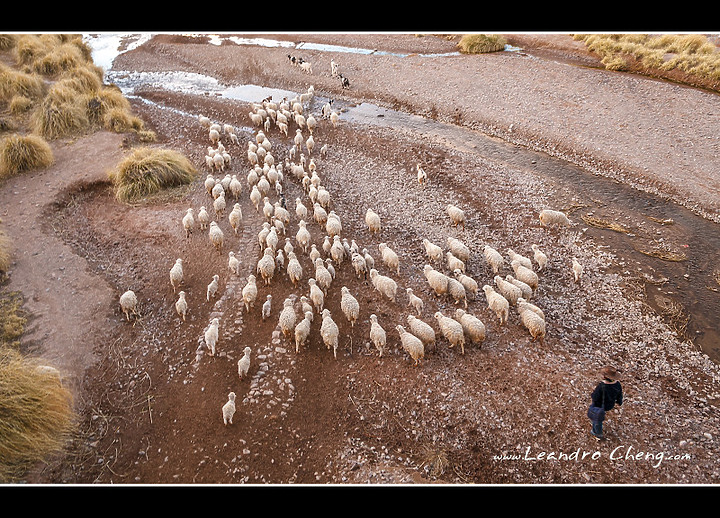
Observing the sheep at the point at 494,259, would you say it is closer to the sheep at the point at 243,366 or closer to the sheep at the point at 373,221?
the sheep at the point at 373,221

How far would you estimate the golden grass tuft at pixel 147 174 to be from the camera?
1377 cm

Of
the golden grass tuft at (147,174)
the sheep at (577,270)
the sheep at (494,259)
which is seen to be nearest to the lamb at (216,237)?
the golden grass tuft at (147,174)

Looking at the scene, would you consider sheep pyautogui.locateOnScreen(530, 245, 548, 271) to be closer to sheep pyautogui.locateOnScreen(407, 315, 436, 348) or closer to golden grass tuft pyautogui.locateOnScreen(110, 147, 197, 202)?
sheep pyautogui.locateOnScreen(407, 315, 436, 348)

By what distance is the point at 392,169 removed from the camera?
620 inches

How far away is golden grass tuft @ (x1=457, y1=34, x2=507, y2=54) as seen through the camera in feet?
83.7

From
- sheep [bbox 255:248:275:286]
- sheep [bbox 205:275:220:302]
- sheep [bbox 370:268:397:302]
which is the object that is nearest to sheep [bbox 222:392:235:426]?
sheep [bbox 205:275:220:302]

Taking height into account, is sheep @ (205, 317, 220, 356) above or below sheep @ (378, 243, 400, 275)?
below

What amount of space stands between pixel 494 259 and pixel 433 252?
1.51 meters

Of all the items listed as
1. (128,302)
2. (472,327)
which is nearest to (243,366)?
(128,302)

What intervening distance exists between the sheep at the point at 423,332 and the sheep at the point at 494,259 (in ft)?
9.52

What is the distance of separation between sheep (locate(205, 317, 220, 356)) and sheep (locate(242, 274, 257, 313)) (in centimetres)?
94

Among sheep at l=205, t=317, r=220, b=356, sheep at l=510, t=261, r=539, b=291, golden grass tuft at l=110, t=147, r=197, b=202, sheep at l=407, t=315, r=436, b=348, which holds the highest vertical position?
golden grass tuft at l=110, t=147, r=197, b=202

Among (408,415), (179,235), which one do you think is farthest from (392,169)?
(408,415)

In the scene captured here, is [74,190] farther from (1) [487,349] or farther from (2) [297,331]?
(1) [487,349]
